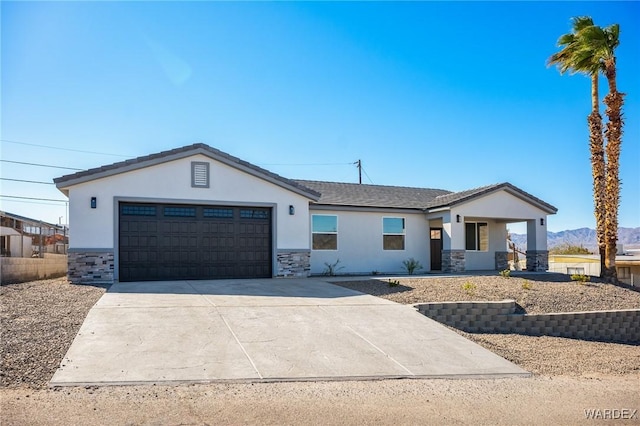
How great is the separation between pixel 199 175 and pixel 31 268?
20.4 ft

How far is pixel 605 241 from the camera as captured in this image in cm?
1902

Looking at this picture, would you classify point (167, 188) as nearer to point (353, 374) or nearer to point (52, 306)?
point (52, 306)

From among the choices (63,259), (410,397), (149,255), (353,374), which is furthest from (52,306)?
(63,259)

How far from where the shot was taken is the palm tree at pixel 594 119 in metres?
18.9

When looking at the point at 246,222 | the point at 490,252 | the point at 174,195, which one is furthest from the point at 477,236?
the point at 174,195

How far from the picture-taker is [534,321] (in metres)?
12.6


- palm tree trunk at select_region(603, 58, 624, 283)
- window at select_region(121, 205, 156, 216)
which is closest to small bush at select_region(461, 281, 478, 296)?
palm tree trunk at select_region(603, 58, 624, 283)

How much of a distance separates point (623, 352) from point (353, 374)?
286 inches

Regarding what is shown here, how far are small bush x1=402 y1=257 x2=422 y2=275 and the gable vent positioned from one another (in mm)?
8983

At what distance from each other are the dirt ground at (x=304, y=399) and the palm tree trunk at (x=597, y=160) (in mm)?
11688

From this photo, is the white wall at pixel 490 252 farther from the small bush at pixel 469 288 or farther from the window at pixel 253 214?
the window at pixel 253 214

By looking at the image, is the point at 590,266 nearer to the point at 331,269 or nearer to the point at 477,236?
the point at 477,236

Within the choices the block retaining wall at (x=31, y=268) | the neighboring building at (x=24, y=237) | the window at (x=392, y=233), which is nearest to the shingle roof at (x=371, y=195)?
the window at (x=392, y=233)

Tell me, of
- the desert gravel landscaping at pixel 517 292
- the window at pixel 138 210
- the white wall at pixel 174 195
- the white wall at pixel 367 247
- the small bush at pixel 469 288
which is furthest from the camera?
the white wall at pixel 367 247
